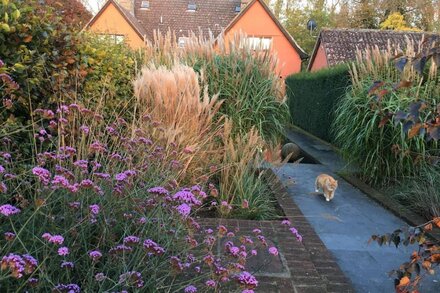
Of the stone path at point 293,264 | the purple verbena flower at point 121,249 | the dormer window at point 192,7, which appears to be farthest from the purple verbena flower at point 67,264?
the dormer window at point 192,7

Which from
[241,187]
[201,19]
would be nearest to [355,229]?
[241,187]

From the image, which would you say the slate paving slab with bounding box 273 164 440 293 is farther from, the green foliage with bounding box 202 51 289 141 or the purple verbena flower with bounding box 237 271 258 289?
the purple verbena flower with bounding box 237 271 258 289

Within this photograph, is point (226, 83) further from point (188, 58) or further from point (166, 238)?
point (166, 238)

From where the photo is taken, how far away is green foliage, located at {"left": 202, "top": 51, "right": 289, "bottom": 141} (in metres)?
5.18

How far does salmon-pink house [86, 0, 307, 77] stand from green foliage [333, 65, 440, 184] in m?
20.3

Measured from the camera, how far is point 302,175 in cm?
652

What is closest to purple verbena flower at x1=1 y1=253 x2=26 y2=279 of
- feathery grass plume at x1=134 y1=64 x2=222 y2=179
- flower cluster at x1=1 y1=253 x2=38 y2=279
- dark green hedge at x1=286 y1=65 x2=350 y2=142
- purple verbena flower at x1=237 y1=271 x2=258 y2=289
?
flower cluster at x1=1 y1=253 x2=38 y2=279

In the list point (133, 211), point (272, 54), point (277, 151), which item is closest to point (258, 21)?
point (272, 54)

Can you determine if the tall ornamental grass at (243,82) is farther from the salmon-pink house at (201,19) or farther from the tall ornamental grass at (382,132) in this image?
the salmon-pink house at (201,19)

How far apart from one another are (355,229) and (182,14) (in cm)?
3204

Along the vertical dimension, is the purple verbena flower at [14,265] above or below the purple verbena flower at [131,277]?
above

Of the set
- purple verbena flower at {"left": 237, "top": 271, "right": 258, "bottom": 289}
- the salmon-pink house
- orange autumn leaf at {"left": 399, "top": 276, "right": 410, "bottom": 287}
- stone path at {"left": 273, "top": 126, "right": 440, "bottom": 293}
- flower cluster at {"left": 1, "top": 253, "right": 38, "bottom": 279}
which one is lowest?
stone path at {"left": 273, "top": 126, "right": 440, "bottom": 293}

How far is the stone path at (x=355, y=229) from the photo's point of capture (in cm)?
297

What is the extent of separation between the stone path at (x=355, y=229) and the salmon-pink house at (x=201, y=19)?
21205mm
